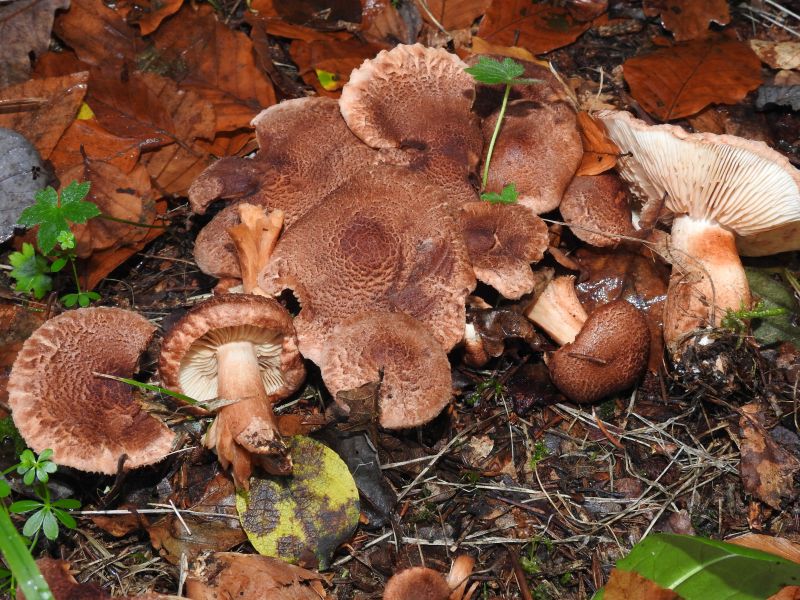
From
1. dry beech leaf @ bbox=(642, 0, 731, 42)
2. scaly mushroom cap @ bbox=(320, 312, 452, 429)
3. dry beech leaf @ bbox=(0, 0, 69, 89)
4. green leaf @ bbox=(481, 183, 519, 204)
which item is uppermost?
dry beech leaf @ bbox=(0, 0, 69, 89)

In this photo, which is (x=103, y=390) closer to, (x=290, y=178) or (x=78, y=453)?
(x=78, y=453)

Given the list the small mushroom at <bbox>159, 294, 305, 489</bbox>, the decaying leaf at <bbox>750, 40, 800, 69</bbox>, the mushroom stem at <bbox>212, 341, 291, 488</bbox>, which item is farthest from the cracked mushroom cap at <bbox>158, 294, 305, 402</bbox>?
the decaying leaf at <bbox>750, 40, 800, 69</bbox>

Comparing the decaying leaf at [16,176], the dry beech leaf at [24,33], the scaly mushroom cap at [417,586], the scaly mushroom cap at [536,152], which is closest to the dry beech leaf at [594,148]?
the scaly mushroom cap at [536,152]

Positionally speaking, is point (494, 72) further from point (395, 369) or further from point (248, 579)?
point (248, 579)

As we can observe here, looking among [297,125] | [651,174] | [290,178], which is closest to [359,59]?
[297,125]

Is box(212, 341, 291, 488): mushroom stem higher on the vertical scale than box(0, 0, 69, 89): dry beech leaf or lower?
lower

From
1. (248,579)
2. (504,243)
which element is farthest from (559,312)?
(248,579)

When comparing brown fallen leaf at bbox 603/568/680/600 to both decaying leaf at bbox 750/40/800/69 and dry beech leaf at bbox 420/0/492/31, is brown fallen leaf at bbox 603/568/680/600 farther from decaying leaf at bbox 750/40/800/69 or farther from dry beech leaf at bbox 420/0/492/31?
dry beech leaf at bbox 420/0/492/31

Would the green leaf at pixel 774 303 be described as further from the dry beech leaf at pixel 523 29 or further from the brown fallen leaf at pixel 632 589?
the dry beech leaf at pixel 523 29
